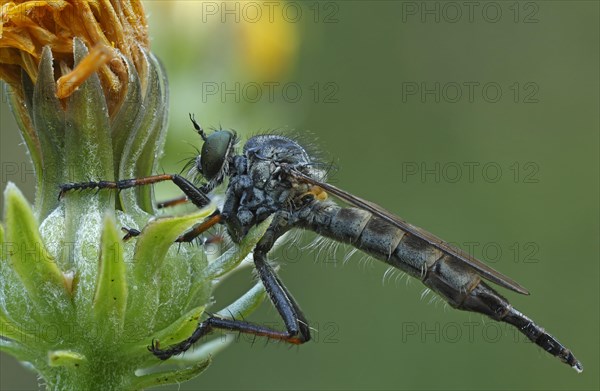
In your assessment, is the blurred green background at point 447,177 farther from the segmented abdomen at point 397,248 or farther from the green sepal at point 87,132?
the green sepal at point 87,132

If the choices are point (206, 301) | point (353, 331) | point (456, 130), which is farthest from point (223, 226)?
point (456, 130)

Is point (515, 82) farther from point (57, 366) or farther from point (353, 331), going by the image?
point (57, 366)

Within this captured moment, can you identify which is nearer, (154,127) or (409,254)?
(154,127)

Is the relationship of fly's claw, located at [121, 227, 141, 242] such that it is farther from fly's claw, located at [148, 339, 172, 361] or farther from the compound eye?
the compound eye

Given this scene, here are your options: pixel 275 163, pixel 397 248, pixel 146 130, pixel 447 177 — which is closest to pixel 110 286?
pixel 146 130

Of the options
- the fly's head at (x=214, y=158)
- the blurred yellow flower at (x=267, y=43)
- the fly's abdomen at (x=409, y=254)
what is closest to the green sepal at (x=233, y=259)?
the fly's head at (x=214, y=158)

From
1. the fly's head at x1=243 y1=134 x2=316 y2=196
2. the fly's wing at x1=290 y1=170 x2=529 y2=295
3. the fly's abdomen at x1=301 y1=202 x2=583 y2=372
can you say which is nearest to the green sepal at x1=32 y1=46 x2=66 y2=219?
the fly's head at x1=243 y1=134 x2=316 y2=196

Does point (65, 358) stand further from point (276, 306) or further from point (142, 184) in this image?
point (276, 306)
